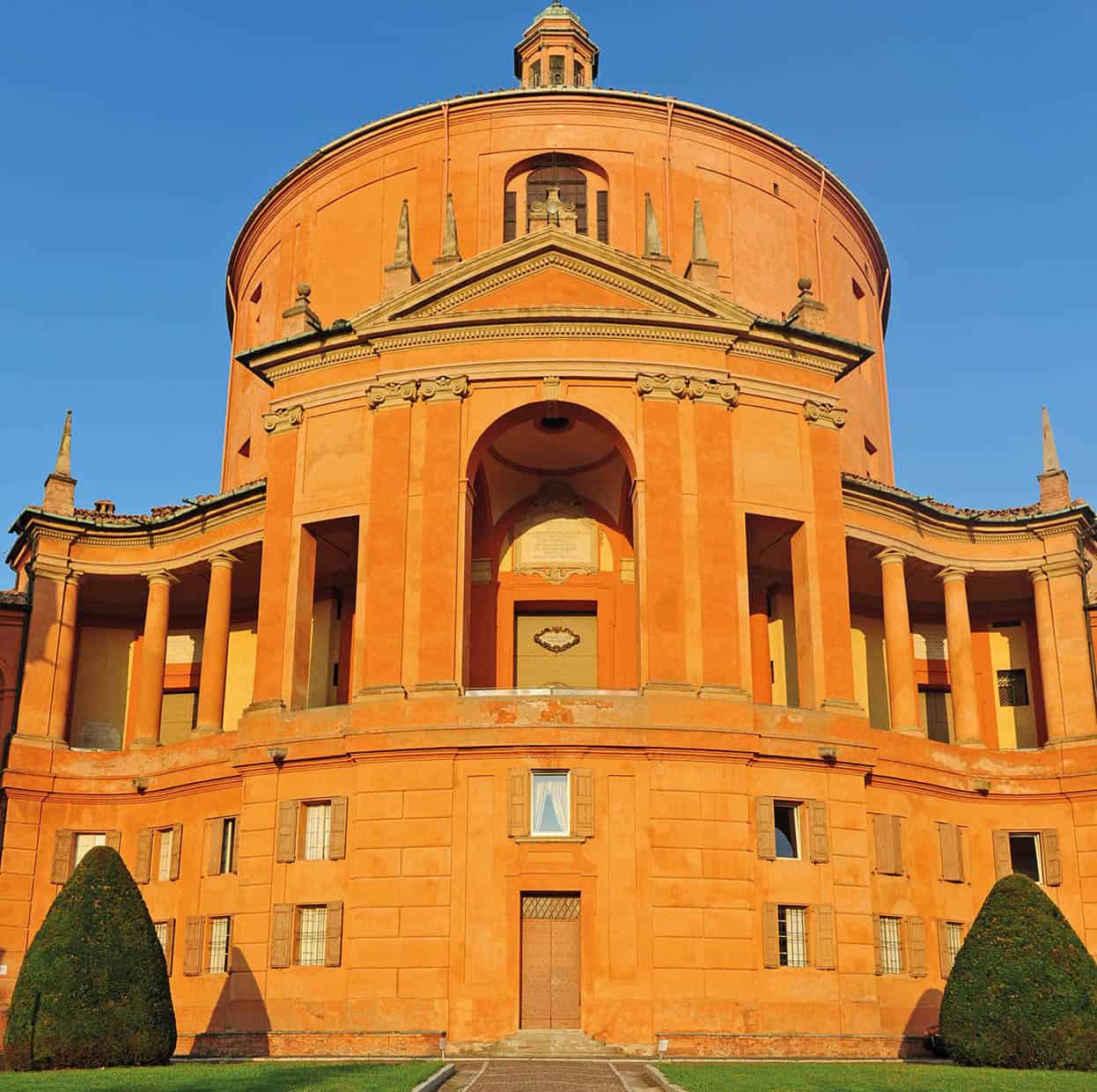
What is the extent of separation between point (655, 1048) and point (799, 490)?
1340cm

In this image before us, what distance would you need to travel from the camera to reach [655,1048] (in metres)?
28.6

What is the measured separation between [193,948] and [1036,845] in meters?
22.6

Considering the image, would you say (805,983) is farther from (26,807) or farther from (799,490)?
(26,807)

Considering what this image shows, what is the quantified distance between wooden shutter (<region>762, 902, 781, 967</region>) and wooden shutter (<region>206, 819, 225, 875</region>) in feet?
45.0

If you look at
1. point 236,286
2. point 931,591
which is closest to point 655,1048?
point 931,591

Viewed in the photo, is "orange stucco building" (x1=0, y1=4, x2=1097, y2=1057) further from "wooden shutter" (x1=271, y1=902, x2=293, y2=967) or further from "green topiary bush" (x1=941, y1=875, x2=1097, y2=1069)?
"green topiary bush" (x1=941, y1=875, x2=1097, y2=1069)

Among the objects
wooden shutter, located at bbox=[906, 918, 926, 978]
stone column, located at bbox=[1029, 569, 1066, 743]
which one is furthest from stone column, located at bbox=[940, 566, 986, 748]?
wooden shutter, located at bbox=[906, 918, 926, 978]

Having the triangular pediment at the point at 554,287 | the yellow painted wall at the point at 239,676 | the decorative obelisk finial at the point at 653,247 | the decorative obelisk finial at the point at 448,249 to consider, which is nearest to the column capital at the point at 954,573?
the triangular pediment at the point at 554,287

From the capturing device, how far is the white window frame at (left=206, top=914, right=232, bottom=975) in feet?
111

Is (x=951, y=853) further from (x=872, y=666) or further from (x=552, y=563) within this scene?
(x=552, y=563)

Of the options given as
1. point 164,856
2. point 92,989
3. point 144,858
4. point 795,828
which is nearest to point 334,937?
point 92,989

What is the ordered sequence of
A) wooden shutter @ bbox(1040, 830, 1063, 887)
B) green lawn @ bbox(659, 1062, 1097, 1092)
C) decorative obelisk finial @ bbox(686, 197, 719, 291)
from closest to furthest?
green lawn @ bbox(659, 1062, 1097, 1092)
decorative obelisk finial @ bbox(686, 197, 719, 291)
wooden shutter @ bbox(1040, 830, 1063, 887)

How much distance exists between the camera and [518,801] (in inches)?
1193

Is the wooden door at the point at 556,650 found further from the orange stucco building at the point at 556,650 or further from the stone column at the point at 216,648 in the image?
the stone column at the point at 216,648
